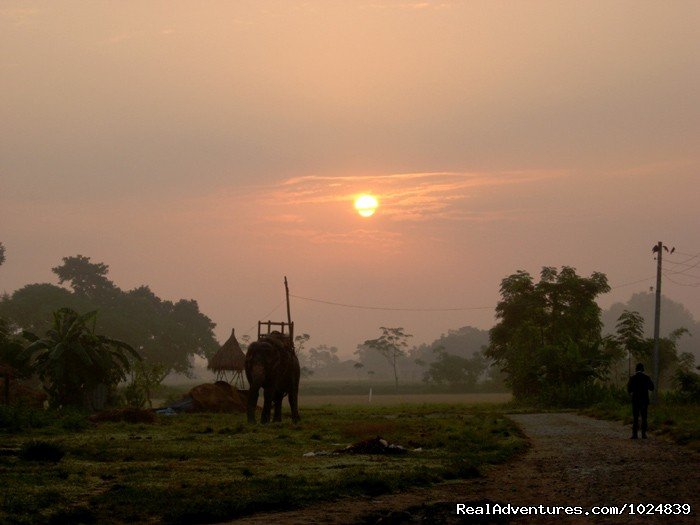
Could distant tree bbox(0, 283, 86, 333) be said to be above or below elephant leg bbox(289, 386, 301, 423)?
above

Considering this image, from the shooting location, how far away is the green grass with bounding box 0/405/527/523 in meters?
12.6

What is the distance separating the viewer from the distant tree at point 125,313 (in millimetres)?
105875

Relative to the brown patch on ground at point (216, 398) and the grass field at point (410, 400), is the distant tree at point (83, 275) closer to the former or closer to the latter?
the grass field at point (410, 400)

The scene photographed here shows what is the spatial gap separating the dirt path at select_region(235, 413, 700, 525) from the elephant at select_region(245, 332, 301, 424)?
1276cm

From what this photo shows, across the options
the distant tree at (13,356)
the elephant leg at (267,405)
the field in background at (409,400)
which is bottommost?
the field in background at (409,400)

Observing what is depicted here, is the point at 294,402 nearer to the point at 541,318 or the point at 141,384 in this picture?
the point at 141,384

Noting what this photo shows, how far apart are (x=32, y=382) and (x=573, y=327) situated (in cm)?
3724

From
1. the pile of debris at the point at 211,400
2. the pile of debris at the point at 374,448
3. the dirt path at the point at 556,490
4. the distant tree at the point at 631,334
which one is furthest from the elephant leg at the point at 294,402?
the distant tree at the point at 631,334

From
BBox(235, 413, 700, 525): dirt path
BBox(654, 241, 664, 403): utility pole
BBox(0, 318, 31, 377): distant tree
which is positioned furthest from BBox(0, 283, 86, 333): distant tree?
BBox(235, 413, 700, 525): dirt path

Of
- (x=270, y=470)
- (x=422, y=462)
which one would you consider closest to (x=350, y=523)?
(x=270, y=470)

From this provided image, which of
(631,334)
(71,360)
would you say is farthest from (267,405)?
(631,334)

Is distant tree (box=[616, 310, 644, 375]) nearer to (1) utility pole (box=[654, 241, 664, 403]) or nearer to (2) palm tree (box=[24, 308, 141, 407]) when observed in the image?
(1) utility pole (box=[654, 241, 664, 403])

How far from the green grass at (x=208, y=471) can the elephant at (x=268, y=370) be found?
4367 mm

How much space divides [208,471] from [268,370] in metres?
15.2
